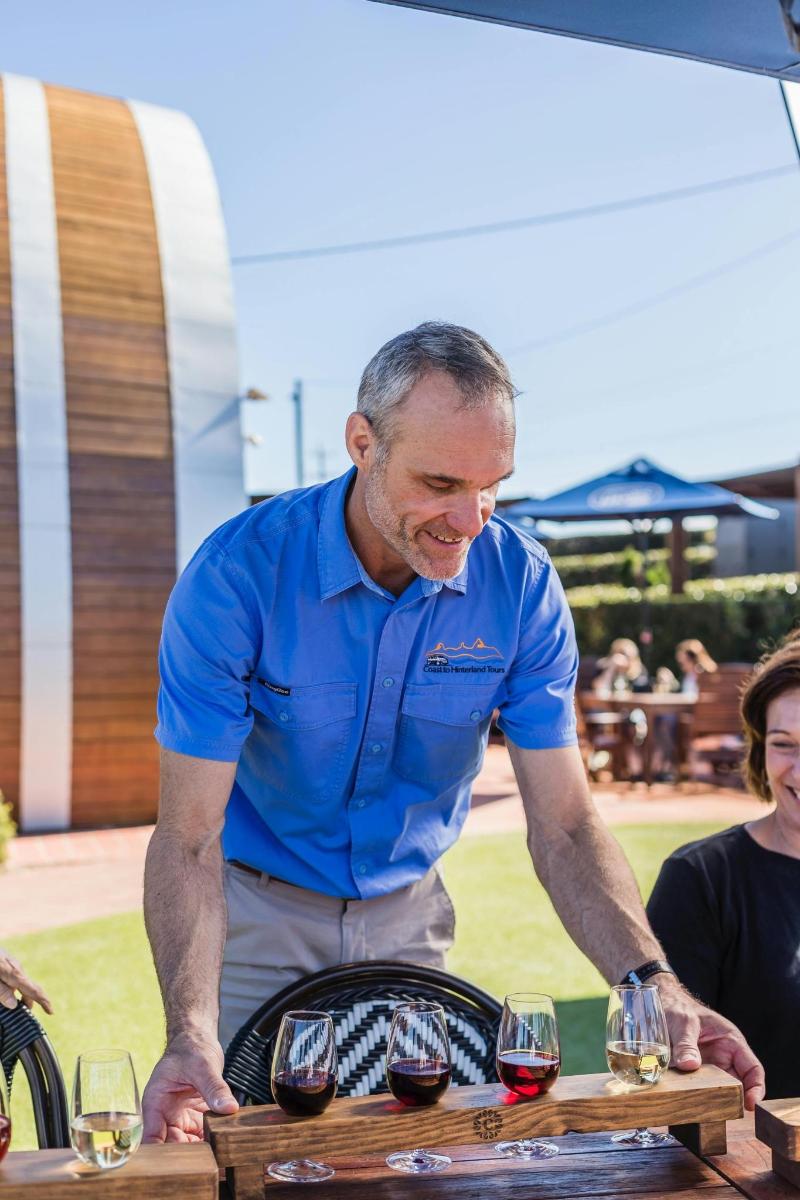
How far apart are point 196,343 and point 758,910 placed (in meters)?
6.50

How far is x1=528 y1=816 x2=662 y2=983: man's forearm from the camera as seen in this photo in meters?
1.88

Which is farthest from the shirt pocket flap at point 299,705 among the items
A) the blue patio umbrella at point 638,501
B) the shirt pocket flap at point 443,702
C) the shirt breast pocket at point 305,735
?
the blue patio umbrella at point 638,501

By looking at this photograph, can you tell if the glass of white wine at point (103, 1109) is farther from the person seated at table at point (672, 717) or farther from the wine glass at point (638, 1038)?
the person seated at table at point (672, 717)

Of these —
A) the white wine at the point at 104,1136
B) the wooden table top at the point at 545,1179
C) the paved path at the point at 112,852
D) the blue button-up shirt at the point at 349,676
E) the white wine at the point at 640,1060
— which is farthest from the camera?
the paved path at the point at 112,852

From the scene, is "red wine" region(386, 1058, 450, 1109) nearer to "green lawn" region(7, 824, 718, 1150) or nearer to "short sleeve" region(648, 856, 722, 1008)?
"short sleeve" region(648, 856, 722, 1008)

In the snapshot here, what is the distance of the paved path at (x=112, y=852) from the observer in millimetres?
5785

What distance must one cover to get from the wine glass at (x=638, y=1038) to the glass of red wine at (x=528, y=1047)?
86mm

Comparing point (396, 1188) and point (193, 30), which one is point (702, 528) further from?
point (396, 1188)

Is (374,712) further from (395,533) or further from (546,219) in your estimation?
(546,219)

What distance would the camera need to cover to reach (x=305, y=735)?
2055mm

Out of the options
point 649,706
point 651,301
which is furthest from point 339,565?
point 651,301

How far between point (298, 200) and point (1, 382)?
17.4 m

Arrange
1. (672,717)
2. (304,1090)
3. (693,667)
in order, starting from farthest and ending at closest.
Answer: (693,667) < (672,717) < (304,1090)

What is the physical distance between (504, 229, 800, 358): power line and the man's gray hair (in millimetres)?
21054
